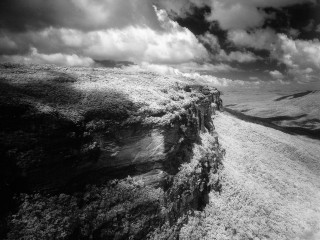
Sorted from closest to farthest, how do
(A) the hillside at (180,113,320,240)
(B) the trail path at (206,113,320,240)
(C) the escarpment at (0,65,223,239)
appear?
1. (C) the escarpment at (0,65,223,239)
2. (A) the hillside at (180,113,320,240)
3. (B) the trail path at (206,113,320,240)

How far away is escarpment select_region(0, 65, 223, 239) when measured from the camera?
41.2 ft

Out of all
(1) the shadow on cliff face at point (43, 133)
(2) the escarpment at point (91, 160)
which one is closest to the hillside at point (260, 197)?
(2) the escarpment at point (91, 160)

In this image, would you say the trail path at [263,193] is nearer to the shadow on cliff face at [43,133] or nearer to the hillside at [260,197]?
the hillside at [260,197]

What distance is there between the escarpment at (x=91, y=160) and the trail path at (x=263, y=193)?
10.5 feet

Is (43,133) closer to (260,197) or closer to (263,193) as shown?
(260,197)

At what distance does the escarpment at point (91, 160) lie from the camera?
12547mm

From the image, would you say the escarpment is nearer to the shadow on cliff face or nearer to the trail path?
the shadow on cliff face

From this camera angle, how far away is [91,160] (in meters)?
14.6

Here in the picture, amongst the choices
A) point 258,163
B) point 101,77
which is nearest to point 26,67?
point 101,77

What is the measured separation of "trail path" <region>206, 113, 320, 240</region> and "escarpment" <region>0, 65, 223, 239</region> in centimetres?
320

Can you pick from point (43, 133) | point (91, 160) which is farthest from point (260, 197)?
point (43, 133)

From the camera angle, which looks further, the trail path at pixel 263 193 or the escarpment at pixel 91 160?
the trail path at pixel 263 193

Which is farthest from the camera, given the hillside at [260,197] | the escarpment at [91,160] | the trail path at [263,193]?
→ the trail path at [263,193]

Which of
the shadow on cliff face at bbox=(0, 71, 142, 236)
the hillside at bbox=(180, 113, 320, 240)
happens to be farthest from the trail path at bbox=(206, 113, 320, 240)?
the shadow on cliff face at bbox=(0, 71, 142, 236)
